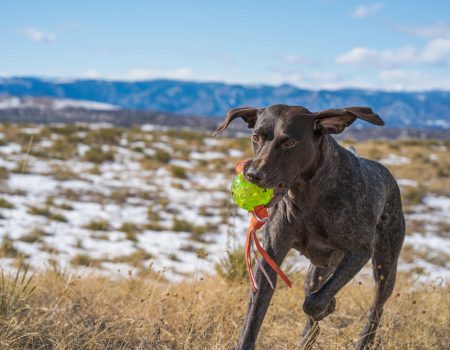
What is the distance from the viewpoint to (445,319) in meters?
4.95

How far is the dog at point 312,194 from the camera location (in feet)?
9.02

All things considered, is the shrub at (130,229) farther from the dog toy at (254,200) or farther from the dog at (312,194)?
the dog toy at (254,200)

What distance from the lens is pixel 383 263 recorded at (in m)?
3.90

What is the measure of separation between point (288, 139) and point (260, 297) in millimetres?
931

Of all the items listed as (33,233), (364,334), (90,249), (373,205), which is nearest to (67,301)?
(364,334)

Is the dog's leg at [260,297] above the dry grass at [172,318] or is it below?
above

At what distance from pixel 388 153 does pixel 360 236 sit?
20803 millimetres

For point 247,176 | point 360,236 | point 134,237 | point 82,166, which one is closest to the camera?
point 247,176

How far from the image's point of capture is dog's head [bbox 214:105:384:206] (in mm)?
2678

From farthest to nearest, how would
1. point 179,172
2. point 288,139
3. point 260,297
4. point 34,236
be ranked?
point 179,172, point 34,236, point 260,297, point 288,139

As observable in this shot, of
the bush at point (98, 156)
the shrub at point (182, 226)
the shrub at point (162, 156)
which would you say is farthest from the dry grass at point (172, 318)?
the shrub at point (162, 156)

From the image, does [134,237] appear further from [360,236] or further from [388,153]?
[388,153]

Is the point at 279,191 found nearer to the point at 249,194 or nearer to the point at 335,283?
the point at 249,194

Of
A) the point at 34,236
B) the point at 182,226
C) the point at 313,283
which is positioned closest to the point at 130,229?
the point at 182,226
